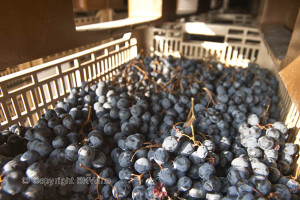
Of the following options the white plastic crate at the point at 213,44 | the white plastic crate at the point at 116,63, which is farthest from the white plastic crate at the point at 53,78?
the white plastic crate at the point at 213,44

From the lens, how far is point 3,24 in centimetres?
76

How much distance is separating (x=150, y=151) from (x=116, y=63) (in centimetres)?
113

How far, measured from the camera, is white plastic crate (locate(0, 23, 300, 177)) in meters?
1.13

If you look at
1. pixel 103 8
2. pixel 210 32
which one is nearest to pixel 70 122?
pixel 210 32

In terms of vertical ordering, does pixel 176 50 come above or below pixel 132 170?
above

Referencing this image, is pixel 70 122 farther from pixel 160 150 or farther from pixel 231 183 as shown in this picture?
pixel 231 183

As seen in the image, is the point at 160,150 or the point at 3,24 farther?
the point at 160,150

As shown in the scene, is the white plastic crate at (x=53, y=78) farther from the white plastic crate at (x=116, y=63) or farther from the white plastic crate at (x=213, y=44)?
the white plastic crate at (x=213, y=44)

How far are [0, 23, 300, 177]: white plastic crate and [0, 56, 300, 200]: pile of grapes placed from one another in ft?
0.31

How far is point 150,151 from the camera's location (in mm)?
921

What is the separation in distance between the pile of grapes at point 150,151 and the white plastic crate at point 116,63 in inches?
3.7

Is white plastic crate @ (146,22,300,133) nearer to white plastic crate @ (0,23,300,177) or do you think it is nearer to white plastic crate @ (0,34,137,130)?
white plastic crate @ (0,23,300,177)

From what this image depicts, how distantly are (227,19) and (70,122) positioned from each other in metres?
3.22

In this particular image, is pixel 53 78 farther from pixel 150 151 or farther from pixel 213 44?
pixel 213 44
